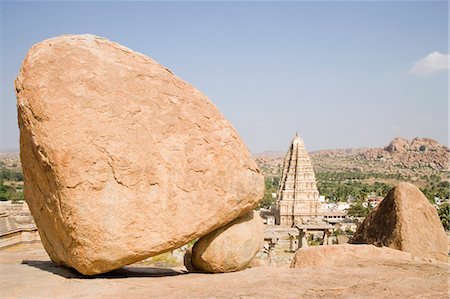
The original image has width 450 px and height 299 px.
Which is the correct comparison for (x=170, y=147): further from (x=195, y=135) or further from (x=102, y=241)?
(x=102, y=241)

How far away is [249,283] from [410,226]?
4.33 m

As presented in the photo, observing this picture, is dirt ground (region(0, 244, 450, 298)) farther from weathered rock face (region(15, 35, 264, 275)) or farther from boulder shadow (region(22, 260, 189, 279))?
weathered rock face (region(15, 35, 264, 275))

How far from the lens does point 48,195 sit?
5.89 meters

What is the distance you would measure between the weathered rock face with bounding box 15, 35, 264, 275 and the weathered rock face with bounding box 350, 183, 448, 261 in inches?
146

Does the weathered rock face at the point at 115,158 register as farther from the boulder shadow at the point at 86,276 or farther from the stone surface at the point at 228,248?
the stone surface at the point at 228,248

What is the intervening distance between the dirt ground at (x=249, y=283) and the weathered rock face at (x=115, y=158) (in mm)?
399

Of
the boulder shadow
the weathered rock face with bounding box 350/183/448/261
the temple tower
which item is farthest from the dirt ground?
the temple tower

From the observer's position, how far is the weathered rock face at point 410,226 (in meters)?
8.09

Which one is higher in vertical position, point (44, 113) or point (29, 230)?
point (44, 113)

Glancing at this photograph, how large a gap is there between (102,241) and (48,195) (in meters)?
1.12

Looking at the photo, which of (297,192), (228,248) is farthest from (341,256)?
(297,192)

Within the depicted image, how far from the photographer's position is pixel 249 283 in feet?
18.4

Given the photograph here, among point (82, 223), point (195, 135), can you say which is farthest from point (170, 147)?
point (82, 223)

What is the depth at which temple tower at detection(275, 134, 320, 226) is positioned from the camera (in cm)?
4688
